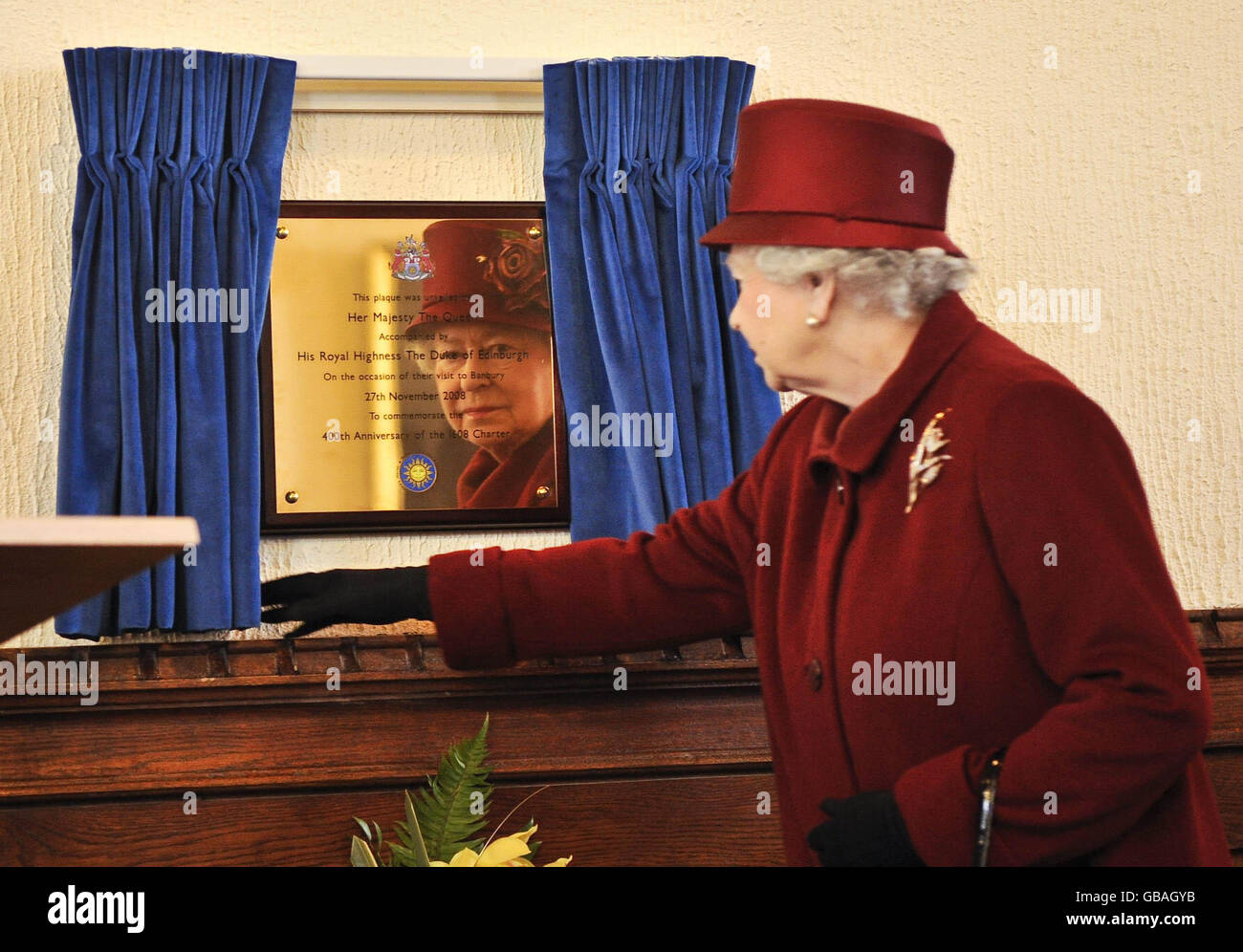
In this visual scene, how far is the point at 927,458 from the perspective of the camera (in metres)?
1.26

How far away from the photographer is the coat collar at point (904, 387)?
130cm

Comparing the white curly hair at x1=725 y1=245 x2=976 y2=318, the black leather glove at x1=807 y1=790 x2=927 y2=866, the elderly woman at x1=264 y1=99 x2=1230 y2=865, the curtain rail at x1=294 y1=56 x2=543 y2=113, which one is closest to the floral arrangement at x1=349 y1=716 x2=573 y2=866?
the elderly woman at x1=264 y1=99 x2=1230 y2=865

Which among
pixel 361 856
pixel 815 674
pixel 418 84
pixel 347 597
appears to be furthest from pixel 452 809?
pixel 418 84

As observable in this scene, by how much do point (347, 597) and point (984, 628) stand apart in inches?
33.7

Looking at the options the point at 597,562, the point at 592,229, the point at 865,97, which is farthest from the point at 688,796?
the point at 865,97

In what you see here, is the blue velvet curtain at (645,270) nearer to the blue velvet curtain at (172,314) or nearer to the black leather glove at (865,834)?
the blue velvet curtain at (172,314)

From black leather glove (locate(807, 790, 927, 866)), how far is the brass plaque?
1.12m

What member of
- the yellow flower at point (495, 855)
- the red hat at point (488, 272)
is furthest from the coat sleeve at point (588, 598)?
the red hat at point (488, 272)

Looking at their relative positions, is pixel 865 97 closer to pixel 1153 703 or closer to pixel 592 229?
pixel 592 229

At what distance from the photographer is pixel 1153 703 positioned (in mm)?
1085

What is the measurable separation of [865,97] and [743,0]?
0.31 m

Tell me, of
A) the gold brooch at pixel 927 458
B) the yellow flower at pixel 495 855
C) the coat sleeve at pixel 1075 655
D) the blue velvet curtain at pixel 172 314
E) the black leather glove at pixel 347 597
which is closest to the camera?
the coat sleeve at pixel 1075 655

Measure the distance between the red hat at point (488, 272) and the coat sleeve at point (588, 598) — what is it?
75cm

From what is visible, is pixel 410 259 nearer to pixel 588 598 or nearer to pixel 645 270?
pixel 645 270
